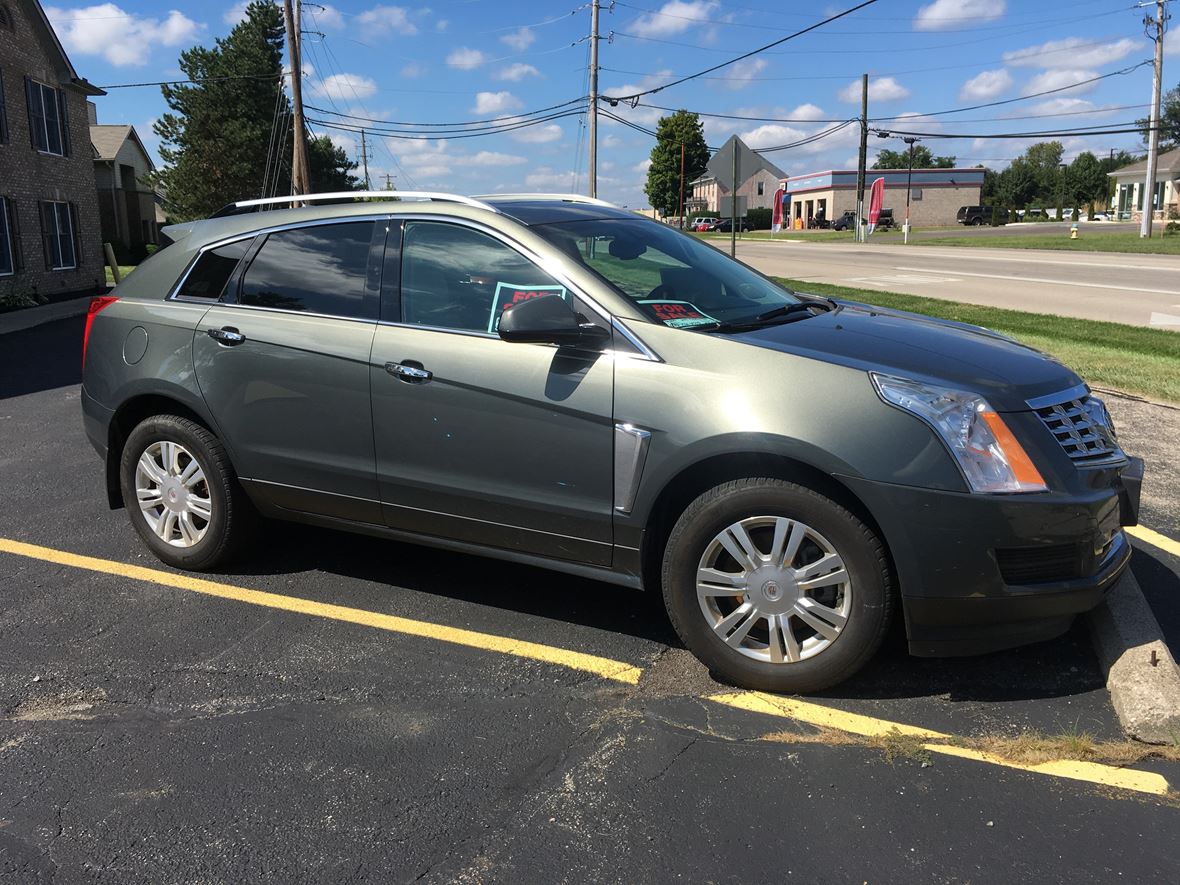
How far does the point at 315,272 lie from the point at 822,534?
8.36 feet

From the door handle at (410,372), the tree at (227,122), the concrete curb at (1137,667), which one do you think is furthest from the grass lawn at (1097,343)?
the tree at (227,122)

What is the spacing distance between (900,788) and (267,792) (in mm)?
1939

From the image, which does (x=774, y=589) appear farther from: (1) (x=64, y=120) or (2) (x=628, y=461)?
(1) (x=64, y=120)

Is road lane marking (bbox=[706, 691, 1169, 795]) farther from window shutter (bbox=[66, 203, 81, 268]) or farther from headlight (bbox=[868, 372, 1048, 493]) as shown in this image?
window shutter (bbox=[66, 203, 81, 268])

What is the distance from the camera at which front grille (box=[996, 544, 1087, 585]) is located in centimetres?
309

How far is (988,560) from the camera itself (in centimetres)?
308

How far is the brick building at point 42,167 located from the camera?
22.8m

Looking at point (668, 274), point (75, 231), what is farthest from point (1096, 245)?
point (668, 274)

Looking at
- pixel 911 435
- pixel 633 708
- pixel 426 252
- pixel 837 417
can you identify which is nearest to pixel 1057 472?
pixel 911 435

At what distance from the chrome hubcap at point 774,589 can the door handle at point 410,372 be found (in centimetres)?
134

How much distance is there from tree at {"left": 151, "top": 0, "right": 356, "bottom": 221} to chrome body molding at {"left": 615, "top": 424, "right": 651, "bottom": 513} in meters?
49.6

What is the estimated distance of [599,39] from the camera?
43.1 meters

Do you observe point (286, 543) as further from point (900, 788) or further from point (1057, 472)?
point (1057, 472)

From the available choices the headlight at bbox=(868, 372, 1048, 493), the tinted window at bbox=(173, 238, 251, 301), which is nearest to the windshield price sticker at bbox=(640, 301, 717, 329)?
the headlight at bbox=(868, 372, 1048, 493)
